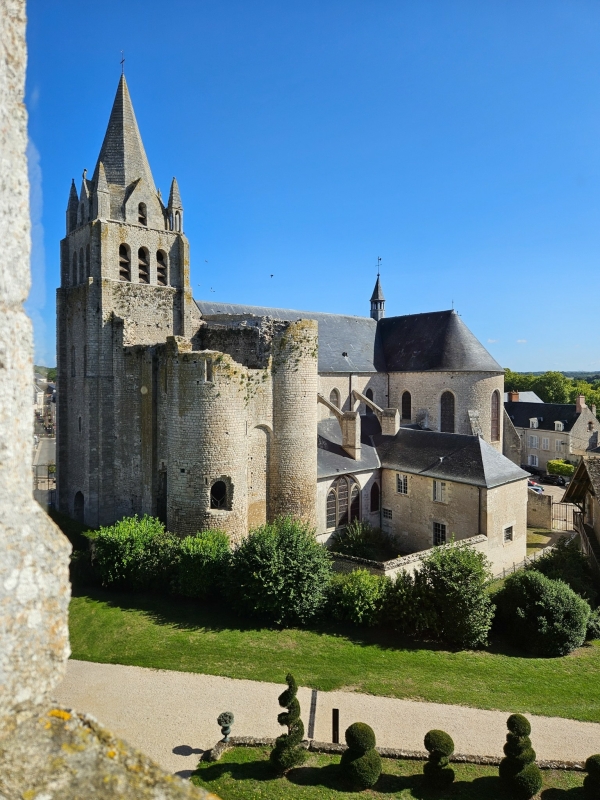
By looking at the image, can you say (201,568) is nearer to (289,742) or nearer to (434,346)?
(289,742)

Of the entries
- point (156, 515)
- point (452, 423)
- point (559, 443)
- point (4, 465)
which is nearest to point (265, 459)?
point (156, 515)

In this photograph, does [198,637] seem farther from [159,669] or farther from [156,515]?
[156,515]

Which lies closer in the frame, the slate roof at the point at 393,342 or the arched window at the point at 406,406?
Answer: the slate roof at the point at 393,342

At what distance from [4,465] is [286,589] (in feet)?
50.0

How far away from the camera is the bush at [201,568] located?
58.2 feet

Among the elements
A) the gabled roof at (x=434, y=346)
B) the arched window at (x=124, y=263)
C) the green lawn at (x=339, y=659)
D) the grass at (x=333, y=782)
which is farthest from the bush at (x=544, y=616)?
the arched window at (x=124, y=263)

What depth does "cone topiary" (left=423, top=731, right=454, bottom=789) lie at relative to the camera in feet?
32.6

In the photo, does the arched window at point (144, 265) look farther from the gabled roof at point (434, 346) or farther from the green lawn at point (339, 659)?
the gabled roof at point (434, 346)

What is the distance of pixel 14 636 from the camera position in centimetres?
245

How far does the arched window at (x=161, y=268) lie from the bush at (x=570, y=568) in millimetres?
20301

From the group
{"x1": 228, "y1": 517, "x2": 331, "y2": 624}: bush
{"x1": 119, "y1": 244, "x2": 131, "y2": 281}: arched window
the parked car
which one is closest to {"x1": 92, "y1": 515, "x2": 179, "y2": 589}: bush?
{"x1": 228, "y1": 517, "x2": 331, "y2": 624}: bush

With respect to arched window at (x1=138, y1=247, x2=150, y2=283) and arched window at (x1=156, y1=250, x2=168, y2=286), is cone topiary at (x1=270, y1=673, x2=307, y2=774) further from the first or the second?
arched window at (x1=156, y1=250, x2=168, y2=286)

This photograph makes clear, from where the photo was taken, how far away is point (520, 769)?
32.0 ft

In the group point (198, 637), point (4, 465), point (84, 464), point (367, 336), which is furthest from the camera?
point (367, 336)
